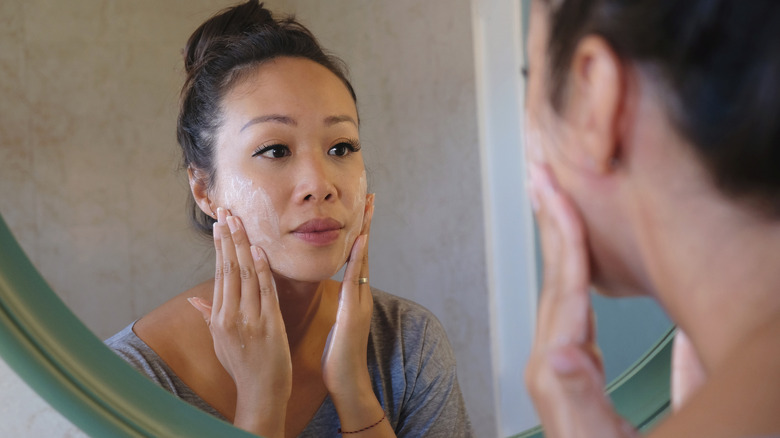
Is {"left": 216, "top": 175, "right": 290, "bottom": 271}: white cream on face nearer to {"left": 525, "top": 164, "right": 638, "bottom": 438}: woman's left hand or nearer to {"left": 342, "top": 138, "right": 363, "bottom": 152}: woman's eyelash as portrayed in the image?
{"left": 342, "top": 138, "right": 363, "bottom": 152}: woman's eyelash

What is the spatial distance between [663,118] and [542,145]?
0.06 metres

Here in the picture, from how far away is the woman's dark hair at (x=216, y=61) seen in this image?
20.5 inches

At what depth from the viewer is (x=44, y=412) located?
34cm

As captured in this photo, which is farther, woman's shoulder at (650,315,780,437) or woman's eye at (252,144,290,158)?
woman's eye at (252,144,290,158)

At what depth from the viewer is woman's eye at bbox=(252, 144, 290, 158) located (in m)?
0.50

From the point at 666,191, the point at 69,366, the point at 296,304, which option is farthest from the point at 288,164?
the point at 666,191

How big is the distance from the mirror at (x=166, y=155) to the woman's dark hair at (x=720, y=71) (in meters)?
0.32

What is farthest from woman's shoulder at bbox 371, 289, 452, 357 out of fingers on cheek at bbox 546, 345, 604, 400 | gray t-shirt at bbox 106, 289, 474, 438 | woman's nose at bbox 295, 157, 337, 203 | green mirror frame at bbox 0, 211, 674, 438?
fingers on cheek at bbox 546, 345, 604, 400

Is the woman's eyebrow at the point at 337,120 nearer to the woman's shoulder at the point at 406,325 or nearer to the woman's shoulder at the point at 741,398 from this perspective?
the woman's shoulder at the point at 406,325

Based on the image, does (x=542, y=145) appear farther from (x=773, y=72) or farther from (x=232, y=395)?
(x=232, y=395)

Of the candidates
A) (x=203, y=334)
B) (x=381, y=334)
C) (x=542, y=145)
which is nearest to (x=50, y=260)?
(x=203, y=334)

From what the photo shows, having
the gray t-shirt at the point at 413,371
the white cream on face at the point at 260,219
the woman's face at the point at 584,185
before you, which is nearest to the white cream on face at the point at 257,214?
the white cream on face at the point at 260,219

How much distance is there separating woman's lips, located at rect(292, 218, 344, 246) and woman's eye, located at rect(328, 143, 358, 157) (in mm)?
54

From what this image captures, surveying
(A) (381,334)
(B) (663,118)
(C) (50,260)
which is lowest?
(A) (381,334)
